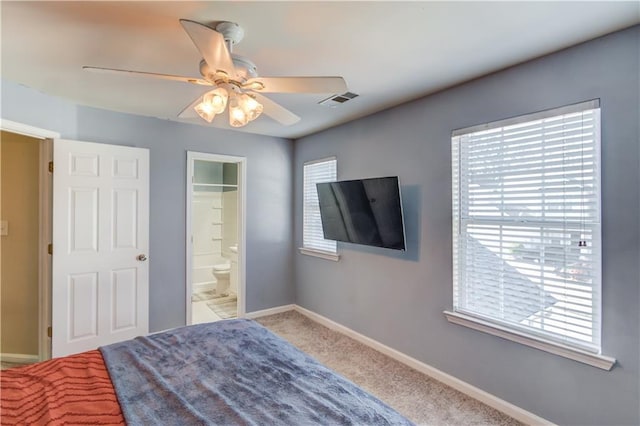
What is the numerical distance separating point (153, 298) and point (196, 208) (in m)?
2.22

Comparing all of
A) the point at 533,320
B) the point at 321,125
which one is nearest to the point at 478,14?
the point at 533,320

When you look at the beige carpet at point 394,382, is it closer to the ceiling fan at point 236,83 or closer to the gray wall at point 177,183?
the gray wall at point 177,183

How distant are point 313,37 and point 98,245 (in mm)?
2713

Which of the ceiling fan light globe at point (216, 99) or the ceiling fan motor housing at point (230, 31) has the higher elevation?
the ceiling fan motor housing at point (230, 31)

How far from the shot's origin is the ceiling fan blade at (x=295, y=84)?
60.4 inches

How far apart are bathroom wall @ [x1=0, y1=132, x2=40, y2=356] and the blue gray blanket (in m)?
1.94

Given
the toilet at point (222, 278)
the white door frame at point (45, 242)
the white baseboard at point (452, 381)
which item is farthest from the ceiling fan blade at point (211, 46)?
the toilet at point (222, 278)

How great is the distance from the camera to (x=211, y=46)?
129cm

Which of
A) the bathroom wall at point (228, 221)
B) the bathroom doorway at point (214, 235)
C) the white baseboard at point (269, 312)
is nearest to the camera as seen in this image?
the white baseboard at point (269, 312)

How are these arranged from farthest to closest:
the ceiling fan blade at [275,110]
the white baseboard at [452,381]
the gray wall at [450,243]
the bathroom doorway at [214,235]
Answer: the bathroom doorway at [214,235]
the white baseboard at [452,381]
the ceiling fan blade at [275,110]
the gray wall at [450,243]

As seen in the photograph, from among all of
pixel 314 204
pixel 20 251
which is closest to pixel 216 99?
pixel 314 204

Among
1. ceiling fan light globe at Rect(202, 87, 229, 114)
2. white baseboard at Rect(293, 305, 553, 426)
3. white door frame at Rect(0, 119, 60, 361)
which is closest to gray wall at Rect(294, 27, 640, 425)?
white baseboard at Rect(293, 305, 553, 426)

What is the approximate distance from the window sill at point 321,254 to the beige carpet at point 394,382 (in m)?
0.85

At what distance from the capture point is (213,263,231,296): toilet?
506 centimetres
